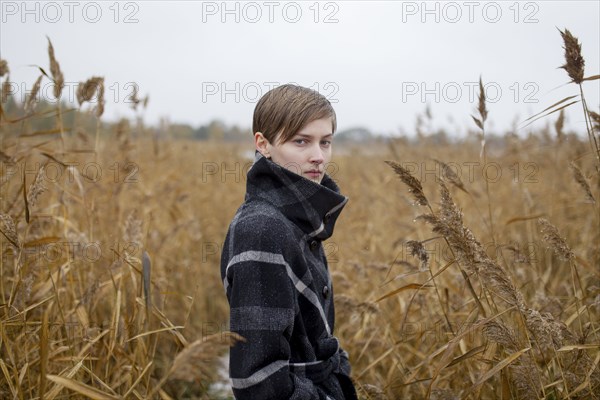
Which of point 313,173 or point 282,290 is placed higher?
point 313,173

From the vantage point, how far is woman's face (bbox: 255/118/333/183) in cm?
157

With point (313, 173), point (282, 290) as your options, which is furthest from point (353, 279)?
point (282, 290)

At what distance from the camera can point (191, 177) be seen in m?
5.95

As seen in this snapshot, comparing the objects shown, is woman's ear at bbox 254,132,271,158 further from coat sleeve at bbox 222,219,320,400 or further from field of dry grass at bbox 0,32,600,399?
field of dry grass at bbox 0,32,600,399

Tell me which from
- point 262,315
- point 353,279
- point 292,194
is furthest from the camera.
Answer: point 353,279

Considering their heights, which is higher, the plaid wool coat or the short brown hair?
the short brown hair

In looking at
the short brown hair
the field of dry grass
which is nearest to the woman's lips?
the short brown hair

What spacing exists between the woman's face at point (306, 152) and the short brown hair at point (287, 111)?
17mm

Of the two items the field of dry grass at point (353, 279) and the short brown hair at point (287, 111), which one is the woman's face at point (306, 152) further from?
the field of dry grass at point (353, 279)

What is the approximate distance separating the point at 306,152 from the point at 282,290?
0.41 metres

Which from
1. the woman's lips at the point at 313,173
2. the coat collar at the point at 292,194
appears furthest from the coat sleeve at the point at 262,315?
the woman's lips at the point at 313,173

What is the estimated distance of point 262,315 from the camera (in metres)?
1.36

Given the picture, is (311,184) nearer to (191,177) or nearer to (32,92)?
(32,92)

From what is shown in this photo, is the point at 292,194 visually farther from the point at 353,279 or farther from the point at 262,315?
the point at 353,279
